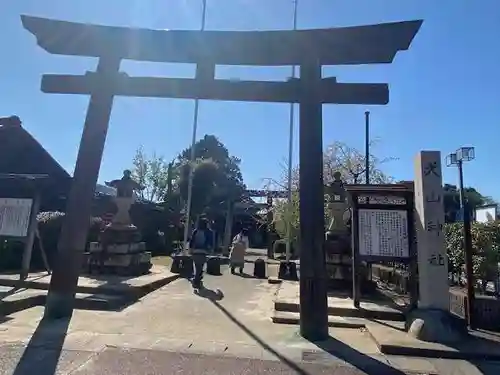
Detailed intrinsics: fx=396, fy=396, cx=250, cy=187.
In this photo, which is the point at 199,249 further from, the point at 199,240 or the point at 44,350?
the point at 44,350

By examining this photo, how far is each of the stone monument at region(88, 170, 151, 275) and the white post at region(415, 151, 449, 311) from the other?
28.1ft

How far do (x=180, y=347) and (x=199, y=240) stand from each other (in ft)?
18.8

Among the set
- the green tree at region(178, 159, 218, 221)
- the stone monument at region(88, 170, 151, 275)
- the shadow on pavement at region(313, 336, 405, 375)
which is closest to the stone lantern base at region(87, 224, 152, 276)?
the stone monument at region(88, 170, 151, 275)

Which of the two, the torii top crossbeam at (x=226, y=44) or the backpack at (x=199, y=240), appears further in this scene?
the backpack at (x=199, y=240)

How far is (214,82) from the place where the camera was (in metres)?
7.12

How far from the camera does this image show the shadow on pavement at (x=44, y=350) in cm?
428

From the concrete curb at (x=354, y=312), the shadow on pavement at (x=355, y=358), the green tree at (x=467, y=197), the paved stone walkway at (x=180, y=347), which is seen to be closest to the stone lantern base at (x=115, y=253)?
the paved stone walkway at (x=180, y=347)

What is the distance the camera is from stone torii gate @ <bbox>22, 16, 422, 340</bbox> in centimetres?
645

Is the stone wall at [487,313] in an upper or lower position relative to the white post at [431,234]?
lower

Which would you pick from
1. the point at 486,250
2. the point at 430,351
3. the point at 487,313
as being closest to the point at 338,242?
the point at 486,250

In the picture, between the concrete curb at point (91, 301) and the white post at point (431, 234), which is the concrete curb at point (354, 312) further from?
the concrete curb at point (91, 301)

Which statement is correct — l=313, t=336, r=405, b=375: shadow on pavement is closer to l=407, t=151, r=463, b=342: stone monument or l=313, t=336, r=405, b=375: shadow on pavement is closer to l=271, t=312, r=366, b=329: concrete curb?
l=271, t=312, r=366, b=329: concrete curb

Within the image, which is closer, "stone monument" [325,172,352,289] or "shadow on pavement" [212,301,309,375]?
"shadow on pavement" [212,301,309,375]

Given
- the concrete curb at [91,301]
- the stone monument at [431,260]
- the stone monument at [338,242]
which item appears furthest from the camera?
the stone monument at [338,242]
